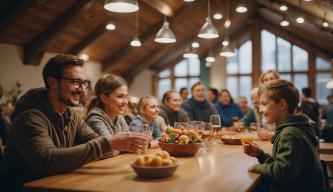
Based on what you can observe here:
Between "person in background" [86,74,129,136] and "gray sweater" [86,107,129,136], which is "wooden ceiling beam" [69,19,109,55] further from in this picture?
"gray sweater" [86,107,129,136]

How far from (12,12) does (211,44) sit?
7719mm

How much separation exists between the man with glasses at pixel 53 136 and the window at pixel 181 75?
12.3m

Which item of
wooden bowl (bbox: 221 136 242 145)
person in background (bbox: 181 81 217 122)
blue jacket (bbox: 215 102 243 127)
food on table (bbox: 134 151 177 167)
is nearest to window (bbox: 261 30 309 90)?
blue jacket (bbox: 215 102 243 127)

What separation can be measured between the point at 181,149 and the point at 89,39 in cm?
783

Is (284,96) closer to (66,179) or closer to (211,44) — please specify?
(66,179)

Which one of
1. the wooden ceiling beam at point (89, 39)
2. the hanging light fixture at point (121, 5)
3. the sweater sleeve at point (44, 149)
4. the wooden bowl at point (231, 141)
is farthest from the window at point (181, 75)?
the sweater sleeve at point (44, 149)

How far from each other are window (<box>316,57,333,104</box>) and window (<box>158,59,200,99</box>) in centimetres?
431

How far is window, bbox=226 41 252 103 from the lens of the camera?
13.8 meters

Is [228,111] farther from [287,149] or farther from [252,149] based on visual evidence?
[287,149]

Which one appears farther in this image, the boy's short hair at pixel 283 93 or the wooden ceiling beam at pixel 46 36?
the wooden ceiling beam at pixel 46 36

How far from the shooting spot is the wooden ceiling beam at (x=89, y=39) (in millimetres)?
9445

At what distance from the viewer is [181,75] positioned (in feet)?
48.3

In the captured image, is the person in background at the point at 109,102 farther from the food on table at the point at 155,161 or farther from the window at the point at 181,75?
the window at the point at 181,75

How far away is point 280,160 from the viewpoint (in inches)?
73.6
